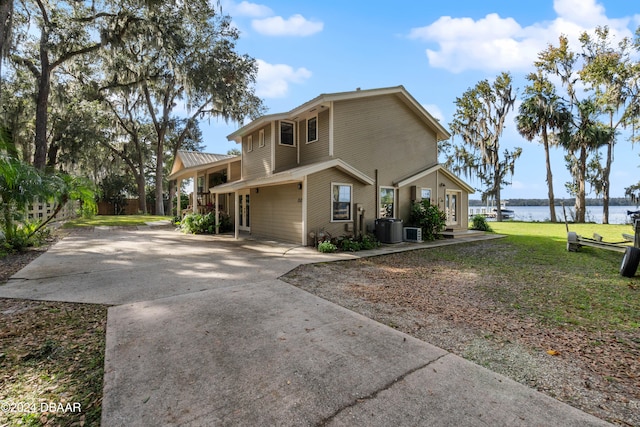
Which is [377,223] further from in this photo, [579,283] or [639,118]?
[639,118]

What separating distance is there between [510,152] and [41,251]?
102 ft

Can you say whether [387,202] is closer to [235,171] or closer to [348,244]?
[348,244]

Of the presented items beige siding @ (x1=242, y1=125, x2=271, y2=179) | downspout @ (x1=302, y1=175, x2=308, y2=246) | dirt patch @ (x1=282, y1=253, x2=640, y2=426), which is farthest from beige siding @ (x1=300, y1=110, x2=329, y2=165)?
dirt patch @ (x1=282, y1=253, x2=640, y2=426)

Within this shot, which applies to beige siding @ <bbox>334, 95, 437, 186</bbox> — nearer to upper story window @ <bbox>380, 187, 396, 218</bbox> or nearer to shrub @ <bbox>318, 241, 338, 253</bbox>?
upper story window @ <bbox>380, 187, 396, 218</bbox>

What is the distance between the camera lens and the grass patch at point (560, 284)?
415 cm

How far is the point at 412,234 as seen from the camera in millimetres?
11875

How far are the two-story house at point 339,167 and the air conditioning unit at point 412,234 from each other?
3.17ft

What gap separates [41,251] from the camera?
8664 millimetres

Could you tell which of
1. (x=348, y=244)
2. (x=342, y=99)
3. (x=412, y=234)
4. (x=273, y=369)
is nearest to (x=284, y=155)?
(x=342, y=99)

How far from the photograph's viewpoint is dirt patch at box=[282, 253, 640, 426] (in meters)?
2.49

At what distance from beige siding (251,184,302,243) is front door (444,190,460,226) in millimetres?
7802

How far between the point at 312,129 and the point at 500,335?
9.82m

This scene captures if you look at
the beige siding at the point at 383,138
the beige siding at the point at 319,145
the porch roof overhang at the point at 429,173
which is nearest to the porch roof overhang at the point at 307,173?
the beige siding at the point at 383,138

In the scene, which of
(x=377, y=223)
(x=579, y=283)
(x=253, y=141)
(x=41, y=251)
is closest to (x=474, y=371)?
(x=579, y=283)
